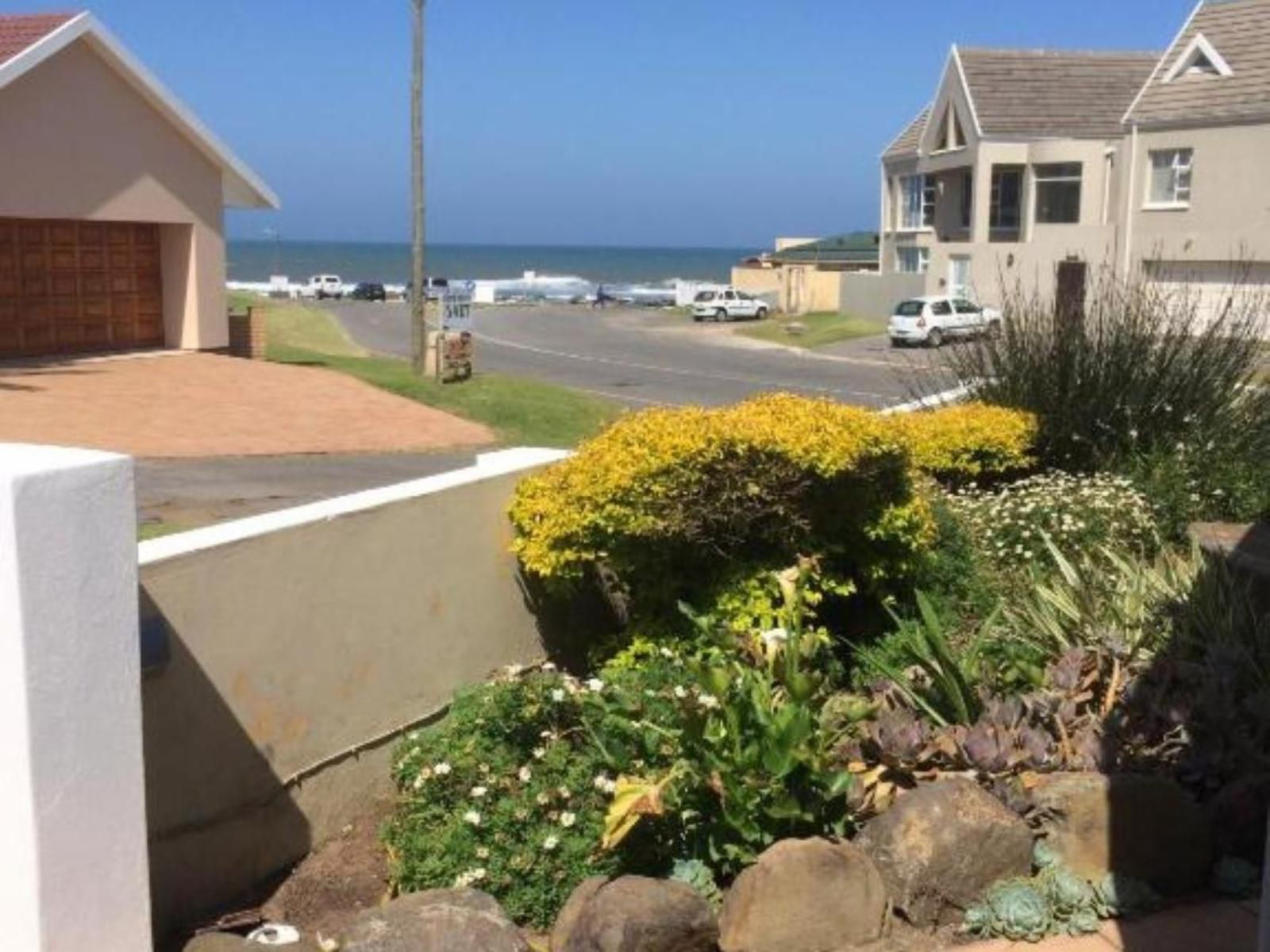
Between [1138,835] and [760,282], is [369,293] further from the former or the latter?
[1138,835]

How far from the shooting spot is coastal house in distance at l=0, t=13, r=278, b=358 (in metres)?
23.6

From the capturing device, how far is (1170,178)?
141 feet

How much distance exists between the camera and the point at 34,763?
398 centimetres

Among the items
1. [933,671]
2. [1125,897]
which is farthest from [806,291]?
[1125,897]

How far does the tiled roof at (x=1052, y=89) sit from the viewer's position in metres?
52.8

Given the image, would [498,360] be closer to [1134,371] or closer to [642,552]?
[1134,371]

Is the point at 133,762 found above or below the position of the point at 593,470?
below

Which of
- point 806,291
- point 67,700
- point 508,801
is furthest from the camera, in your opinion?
point 806,291

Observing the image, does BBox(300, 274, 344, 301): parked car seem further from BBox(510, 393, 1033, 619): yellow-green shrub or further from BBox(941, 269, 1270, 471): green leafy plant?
BBox(510, 393, 1033, 619): yellow-green shrub

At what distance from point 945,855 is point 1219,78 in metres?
41.7

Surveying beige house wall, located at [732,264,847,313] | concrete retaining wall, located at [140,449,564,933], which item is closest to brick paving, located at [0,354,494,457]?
concrete retaining wall, located at [140,449,564,933]

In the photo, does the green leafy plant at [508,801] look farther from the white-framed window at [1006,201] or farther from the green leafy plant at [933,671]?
the white-framed window at [1006,201]

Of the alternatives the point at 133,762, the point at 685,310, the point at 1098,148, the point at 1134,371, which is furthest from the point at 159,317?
the point at 685,310

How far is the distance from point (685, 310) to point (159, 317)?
171ft
